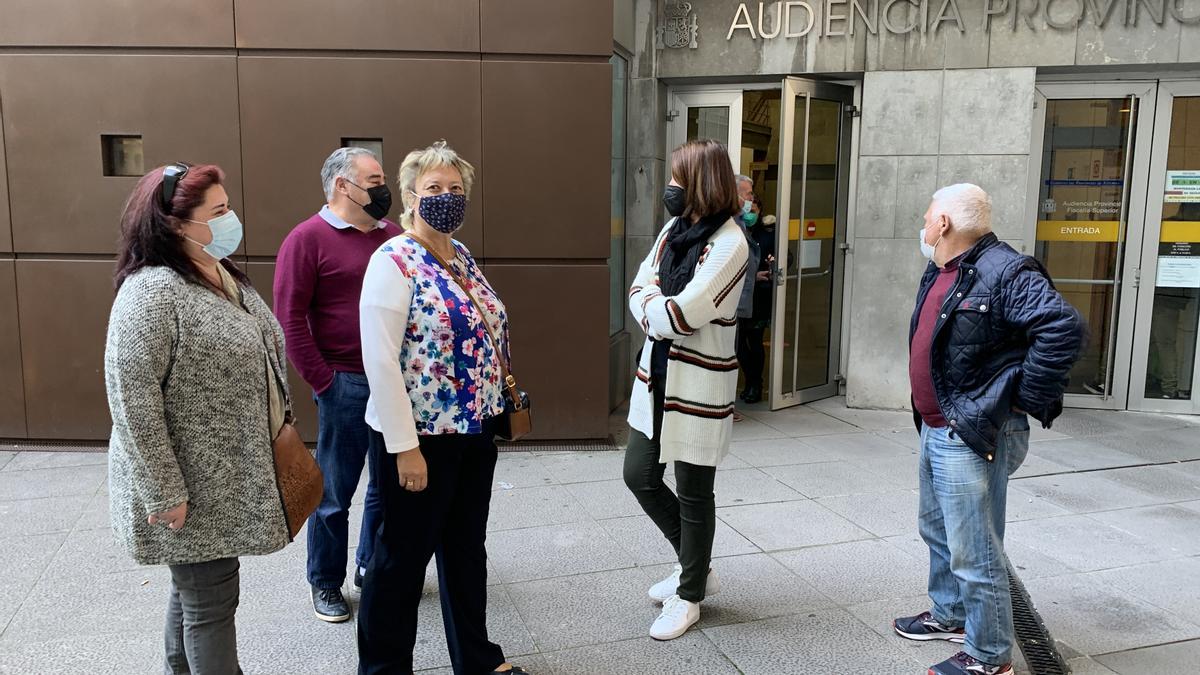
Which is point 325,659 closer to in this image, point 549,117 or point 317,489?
point 317,489

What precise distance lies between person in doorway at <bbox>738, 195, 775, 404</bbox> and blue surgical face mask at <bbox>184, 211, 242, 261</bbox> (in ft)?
15.8

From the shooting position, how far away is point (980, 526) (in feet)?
9.75

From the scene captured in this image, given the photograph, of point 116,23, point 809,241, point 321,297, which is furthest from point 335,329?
point 809,241

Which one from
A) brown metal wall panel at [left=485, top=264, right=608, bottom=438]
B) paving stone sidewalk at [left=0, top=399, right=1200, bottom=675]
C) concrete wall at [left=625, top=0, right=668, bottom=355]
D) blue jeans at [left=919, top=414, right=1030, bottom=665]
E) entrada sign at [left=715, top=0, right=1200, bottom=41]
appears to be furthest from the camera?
concrete wall at [left=625, top=0, right=668, bottom=355]

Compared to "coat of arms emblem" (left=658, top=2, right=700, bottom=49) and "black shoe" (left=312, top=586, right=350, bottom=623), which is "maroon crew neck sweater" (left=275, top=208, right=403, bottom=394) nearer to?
"black shoe" (left=312, top=586, right=350, bottom=623)

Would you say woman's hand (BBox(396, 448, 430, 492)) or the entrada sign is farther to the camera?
the entrada sign

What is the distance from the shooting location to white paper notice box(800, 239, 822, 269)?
7.28 meters

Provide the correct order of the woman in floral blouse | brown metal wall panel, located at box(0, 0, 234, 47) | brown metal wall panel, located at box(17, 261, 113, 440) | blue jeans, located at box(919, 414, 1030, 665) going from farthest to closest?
1. brown metal wall panel, located at box(17, 261, 113, 440)
2. brown metal wall panel, located at box(0, 0, 234, 47)
3. blue jeans, located at box(919, 414, 1030, 665)
4. the woman in floral blouse

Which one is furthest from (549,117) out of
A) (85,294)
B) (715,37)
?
(85,294)

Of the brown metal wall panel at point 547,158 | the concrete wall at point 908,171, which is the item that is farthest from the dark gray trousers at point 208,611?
the concrete wall at point 908,171

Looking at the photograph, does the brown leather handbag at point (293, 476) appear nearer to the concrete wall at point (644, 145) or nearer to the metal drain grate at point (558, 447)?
the metal drain grate at point (558, 447)

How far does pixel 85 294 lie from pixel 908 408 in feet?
20.7

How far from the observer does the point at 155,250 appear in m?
2.34

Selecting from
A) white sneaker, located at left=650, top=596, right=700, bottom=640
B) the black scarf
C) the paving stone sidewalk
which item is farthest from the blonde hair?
white sneaker, located at left=650, top=596, right=700, bottom=640
